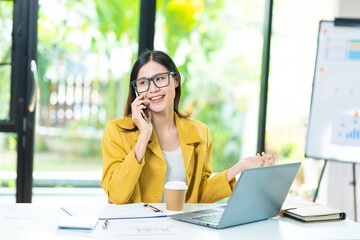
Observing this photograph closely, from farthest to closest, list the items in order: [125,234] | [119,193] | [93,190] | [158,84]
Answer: [93,190], [158,84], [119,193], [125,234]

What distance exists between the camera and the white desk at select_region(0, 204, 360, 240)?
4.00ft

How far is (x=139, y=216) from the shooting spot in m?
1.43

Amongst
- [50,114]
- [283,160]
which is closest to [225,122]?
[283,160]

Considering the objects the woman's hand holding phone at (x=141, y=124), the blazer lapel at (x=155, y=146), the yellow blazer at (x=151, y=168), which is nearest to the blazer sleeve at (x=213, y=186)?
the yellow blazer at (x=151, y=168)

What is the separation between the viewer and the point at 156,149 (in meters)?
1.93

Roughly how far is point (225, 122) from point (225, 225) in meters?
5.43

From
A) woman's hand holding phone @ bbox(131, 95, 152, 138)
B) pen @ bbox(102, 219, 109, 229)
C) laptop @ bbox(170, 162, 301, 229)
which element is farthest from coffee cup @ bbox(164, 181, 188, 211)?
woman's hand holding phone @ bbox(131, 95, 152, 138)

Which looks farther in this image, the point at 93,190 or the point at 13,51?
the point at 93,190

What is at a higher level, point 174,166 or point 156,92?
point 156,92

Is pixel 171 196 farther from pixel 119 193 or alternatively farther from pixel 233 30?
pixel 233 30

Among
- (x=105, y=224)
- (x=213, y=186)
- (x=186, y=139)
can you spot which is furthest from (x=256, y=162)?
(x=105, y=224)

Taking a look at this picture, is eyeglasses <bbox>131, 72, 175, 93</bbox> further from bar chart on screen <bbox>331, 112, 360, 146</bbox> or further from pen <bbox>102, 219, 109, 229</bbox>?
bar chart on screen <bbox>331, 112, 360, 146</bbox>

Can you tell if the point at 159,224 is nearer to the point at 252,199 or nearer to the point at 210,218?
the point at 210,218

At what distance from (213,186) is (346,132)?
1156 millimetres
